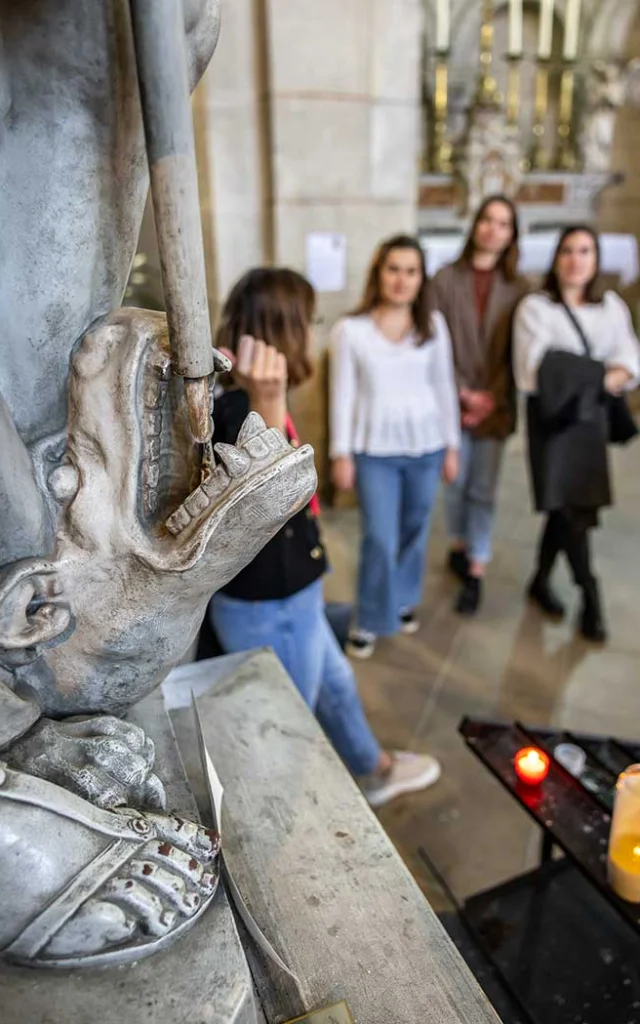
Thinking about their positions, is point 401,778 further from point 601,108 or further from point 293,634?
point 601,108

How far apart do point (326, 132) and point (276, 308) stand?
1995 millimetres

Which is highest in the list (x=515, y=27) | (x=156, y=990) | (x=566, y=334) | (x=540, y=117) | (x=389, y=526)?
(x=515, y=27)

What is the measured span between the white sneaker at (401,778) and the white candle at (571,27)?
5091 millimetres

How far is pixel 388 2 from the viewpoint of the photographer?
10.3ft

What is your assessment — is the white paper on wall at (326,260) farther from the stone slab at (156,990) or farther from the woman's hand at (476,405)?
the stone slab at (156,990)

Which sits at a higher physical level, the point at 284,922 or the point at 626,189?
the point at 626,189

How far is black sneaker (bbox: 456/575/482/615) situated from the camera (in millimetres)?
2945

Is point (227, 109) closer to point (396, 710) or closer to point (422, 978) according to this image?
point (396, 710)

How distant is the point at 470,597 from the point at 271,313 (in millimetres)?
1709

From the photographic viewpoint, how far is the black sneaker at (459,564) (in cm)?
317

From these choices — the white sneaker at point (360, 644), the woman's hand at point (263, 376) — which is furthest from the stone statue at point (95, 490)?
the white sneaker at point (360, 644)

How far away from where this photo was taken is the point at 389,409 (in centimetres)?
239

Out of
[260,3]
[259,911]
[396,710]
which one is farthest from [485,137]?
[259,911]

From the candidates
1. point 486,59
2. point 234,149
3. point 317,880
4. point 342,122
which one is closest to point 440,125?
point 486,59
